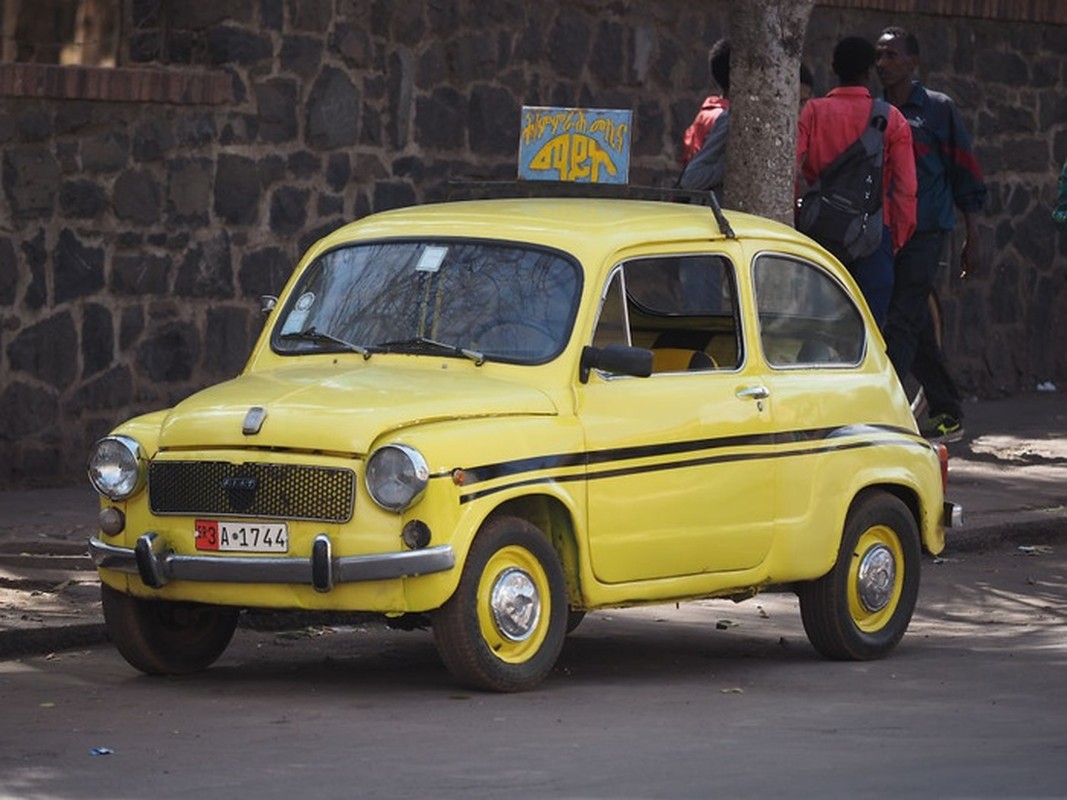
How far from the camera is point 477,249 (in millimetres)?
9602

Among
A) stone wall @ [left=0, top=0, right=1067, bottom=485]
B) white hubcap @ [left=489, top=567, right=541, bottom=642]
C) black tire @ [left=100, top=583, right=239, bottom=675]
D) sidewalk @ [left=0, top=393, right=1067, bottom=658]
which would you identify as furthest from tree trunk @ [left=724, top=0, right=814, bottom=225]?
white hubcap @ [left=489, top=567, right=541, bottom=642]

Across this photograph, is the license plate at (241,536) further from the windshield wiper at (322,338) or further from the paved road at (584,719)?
the windshield wiper at (322,338)

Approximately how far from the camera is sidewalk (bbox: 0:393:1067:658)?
10.1 m

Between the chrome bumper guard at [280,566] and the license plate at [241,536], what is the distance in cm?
4

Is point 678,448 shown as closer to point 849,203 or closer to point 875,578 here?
point 875,578

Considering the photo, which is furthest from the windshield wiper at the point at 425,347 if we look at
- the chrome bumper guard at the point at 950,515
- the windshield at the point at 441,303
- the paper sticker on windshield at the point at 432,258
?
the chrome bumper guard at the point at 950,515

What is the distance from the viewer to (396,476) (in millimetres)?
8453

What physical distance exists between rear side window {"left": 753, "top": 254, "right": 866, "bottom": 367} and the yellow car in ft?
0.04

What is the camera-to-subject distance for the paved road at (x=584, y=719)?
716 centimetres

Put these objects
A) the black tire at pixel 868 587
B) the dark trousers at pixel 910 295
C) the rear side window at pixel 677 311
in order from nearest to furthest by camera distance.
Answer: the rear side window at pixel 677 311 < the black tire at pixel 868 587 < the dark trousers at pixel 910 295

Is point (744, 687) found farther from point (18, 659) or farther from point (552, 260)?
point (18, 659)

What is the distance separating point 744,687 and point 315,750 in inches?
79.9

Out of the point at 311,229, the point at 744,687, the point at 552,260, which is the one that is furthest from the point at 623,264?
the point at 311,229

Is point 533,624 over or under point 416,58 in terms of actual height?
under
